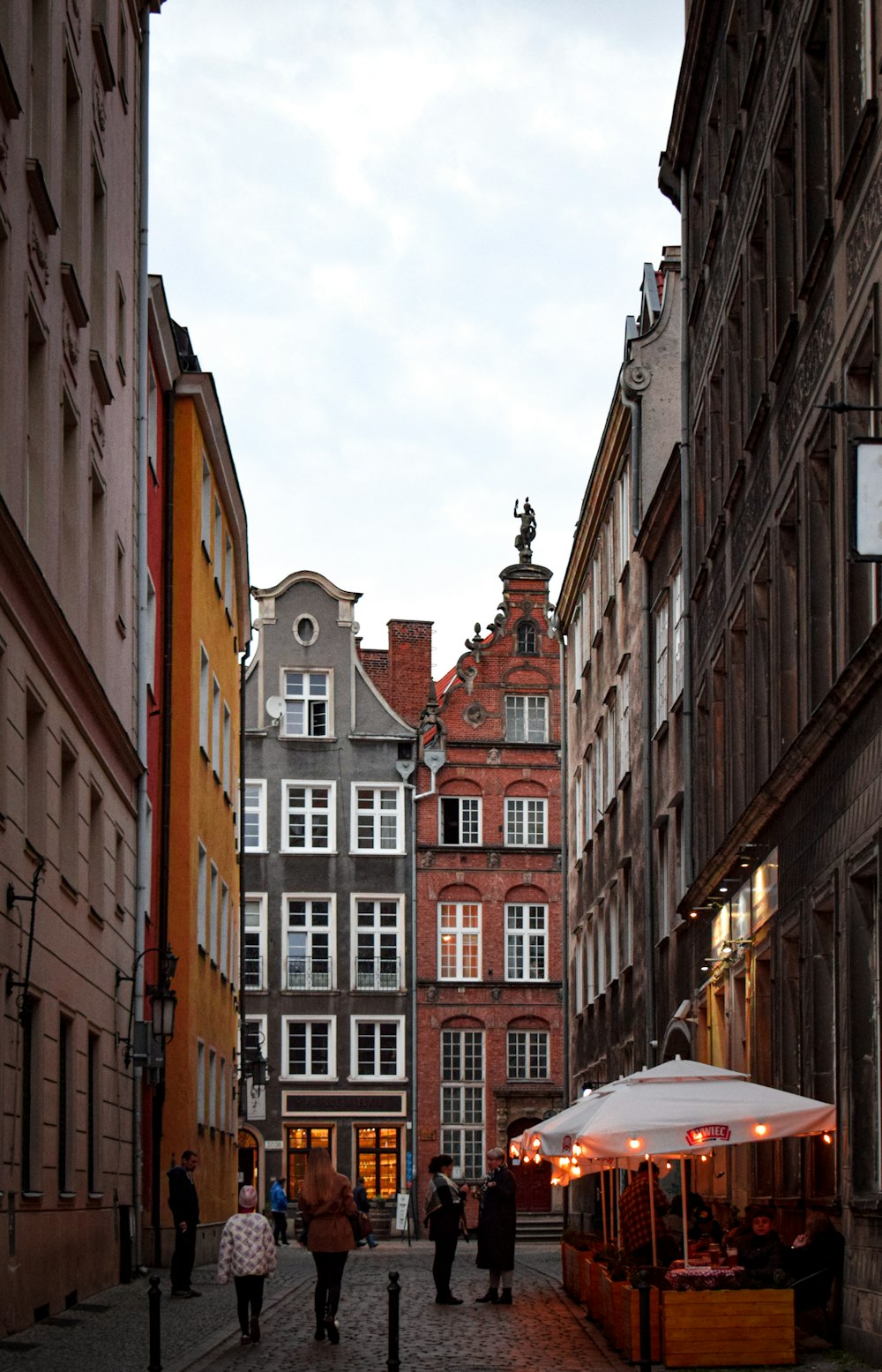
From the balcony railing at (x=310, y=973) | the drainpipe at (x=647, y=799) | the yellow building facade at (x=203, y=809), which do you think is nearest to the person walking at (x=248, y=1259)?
the yellow building facade at (x=203, y=809)

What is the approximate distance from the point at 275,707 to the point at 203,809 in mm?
26584

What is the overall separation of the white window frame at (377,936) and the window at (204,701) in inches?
1003

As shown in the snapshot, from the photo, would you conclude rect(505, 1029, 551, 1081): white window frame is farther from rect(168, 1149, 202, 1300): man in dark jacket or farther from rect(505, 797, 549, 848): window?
rect(168, 1149, 202, 1300): man in dark jacket

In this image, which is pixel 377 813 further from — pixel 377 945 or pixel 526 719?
pixel 526 719

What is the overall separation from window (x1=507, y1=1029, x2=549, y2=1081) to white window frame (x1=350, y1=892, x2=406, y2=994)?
361cm

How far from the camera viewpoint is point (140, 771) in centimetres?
2761

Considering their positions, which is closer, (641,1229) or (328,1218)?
(328,1218)

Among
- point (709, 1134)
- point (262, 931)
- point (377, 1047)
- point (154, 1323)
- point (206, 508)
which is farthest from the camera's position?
point (262, 931)

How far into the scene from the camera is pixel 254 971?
6184cm

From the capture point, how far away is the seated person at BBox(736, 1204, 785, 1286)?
648 inches

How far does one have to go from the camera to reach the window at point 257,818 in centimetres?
6253

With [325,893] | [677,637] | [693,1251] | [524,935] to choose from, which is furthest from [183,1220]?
[524,935]

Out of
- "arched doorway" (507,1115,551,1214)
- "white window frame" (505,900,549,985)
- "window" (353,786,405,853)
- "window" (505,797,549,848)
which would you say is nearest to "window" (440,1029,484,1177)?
"arched doorway" (507,1115,551,1214)

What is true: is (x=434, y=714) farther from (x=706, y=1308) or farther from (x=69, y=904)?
(x=706, y=1308)
